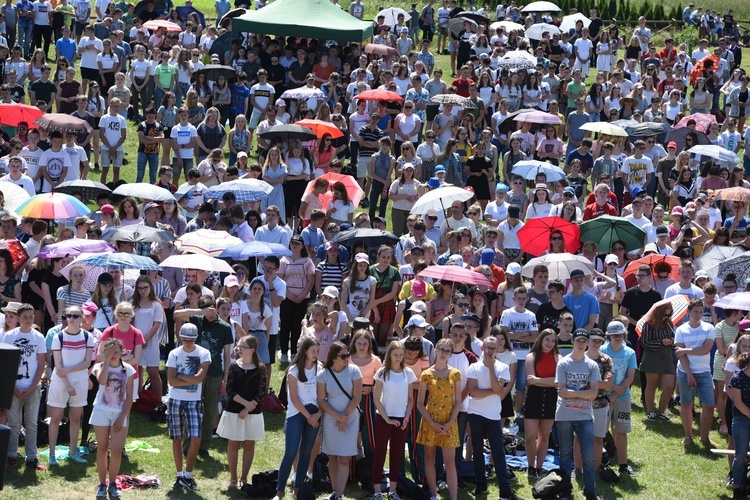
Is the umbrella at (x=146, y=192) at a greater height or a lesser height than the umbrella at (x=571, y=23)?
lesser

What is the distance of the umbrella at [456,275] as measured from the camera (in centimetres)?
1362

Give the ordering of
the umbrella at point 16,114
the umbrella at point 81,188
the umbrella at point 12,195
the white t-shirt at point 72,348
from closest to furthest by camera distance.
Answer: the white t-shirt at point 72,348
the umbrella at point 12,195
the umbrella at point 81,188
the umbrella at point 16,114

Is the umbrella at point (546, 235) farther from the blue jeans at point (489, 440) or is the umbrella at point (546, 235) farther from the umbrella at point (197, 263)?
the blue jeans at point (489, 440)

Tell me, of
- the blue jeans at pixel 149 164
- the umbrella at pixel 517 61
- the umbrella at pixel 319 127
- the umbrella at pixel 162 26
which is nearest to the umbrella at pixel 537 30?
the umbrella at pixel 517 61

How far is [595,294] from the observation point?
14.9 m

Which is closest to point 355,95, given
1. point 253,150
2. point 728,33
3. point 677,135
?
point 253,150

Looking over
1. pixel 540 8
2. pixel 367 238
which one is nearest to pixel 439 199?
pixel 367 238

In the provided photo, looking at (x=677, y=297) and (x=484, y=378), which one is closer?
(x=484, y=378)

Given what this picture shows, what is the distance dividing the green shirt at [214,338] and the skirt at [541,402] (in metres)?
2.97

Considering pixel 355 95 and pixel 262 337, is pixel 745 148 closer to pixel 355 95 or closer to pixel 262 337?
pixel 355 95

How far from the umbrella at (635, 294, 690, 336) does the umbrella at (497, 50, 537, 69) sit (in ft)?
39.8

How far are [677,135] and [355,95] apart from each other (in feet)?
19.3

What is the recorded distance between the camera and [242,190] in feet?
54.5

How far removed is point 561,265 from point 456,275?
150cm
